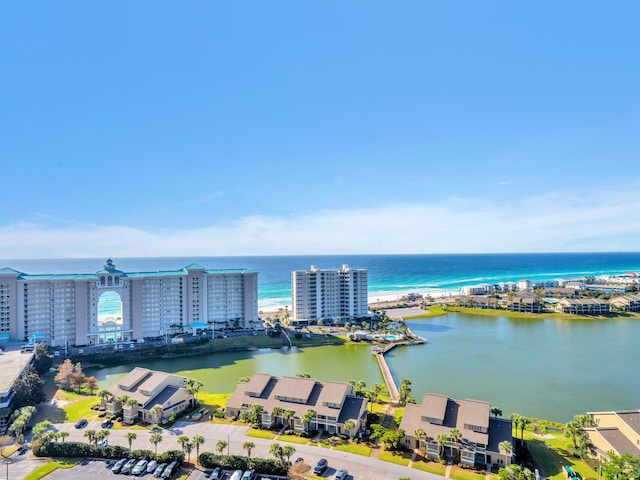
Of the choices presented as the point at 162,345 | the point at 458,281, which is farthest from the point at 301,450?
the point at 458,281

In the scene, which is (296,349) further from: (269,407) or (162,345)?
(269,407)

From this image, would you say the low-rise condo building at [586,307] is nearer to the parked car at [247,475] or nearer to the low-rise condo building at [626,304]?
the low-rise condo building at [626,304]

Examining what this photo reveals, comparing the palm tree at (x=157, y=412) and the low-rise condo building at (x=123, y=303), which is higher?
the low-rise condo building at (x=123, y=303)

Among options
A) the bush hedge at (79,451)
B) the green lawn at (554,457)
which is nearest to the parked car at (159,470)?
the bush hedge at (79,451)

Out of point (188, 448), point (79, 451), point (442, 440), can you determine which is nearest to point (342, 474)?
point (442, 440)

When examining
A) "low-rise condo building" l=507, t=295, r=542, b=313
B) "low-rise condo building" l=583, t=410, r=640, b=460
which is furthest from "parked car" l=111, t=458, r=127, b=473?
"low-rise condo building" l=507, t=295, r=542, b=313

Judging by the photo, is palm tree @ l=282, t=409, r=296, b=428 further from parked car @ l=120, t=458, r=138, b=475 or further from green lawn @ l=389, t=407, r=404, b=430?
parked car @ l=120, t=458, r=138, b=475

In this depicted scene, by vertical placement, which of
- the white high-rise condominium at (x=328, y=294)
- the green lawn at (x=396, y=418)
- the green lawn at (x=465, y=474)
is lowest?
the green lawn at (x=465, y=474)
